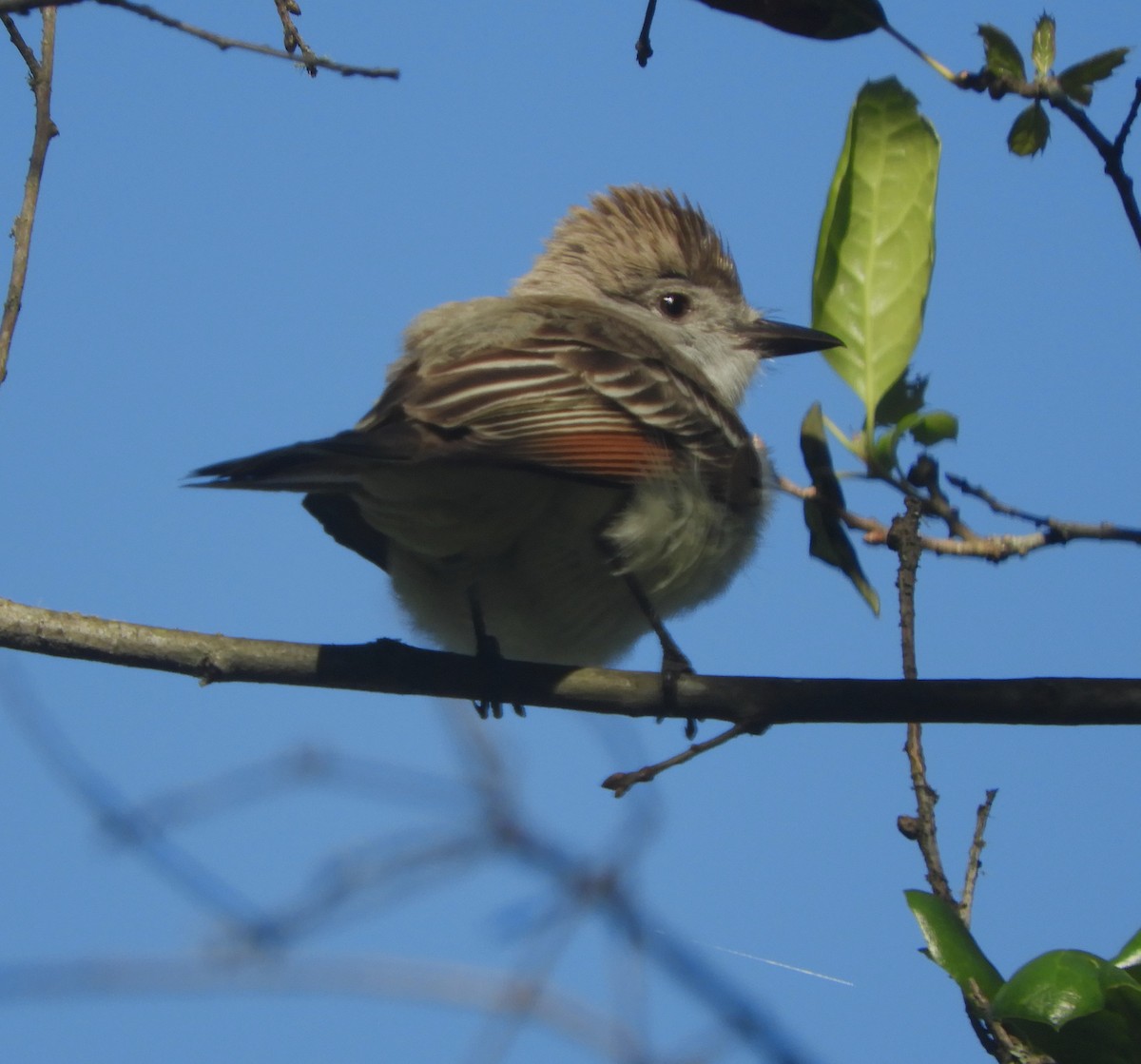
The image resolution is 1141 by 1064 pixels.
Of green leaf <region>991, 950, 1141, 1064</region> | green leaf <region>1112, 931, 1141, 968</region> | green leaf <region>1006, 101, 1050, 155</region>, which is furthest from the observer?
green leaf <region>1006, 101, 1050, 155</region>

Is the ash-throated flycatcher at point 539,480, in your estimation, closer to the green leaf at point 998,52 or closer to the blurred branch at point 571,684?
the blurred branch at point 571,684

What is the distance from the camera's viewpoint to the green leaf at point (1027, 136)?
3.08m

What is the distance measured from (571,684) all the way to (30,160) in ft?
6.44

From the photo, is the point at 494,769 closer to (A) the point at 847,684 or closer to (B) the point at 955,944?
(A) the point at 847,684

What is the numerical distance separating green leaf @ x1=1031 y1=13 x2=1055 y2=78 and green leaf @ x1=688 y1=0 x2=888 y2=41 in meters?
0.32

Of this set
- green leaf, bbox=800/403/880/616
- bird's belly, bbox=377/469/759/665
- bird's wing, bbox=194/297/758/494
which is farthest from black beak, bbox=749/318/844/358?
green leaf, bbox=800/403/880/616

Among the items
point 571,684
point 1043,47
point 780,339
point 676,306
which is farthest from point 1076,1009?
point 676,306

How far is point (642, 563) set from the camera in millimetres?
4418

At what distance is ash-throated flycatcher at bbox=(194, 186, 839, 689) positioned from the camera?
12.5 ft

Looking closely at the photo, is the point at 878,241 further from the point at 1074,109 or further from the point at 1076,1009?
the point at 1076,1009

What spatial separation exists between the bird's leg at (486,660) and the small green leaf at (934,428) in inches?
56.7

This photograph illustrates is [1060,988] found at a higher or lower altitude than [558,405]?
lower

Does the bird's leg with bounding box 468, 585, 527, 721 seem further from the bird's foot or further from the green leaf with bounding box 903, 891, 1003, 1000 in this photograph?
the green leaf with bounding box 903, 891, 1003, 1000

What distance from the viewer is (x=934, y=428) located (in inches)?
127
